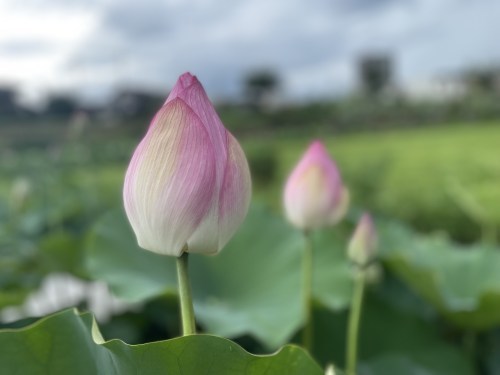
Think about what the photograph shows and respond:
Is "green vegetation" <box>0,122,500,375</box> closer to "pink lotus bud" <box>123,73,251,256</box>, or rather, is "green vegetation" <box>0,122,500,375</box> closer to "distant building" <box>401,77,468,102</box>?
"pink lotus bud" <box>123,73,251,256</box>

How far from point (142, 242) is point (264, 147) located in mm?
6430

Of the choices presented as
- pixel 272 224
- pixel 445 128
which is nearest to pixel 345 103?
pixel 445 128

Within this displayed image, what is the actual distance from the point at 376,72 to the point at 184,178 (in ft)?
72.6

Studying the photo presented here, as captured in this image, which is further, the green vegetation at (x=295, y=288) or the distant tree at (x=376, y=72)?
the distant tree at (x=376, y=72)

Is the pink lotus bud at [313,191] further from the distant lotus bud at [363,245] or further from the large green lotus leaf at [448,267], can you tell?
the large green lotus leaf at [448,267]

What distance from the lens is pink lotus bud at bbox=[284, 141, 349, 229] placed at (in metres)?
0.60

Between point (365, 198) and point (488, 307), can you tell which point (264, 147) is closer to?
point (365, 198)

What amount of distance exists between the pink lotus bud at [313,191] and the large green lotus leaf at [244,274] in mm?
199

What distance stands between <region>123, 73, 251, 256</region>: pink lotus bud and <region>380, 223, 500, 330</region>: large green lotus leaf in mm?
580

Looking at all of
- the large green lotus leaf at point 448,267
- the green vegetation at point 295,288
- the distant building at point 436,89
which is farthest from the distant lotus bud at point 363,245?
the distant building at point 436,89

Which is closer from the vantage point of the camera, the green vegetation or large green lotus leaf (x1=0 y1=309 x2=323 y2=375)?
large green lotus leaf (x1=0 y1=309 x2=323 y2=375)

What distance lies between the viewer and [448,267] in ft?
3.72

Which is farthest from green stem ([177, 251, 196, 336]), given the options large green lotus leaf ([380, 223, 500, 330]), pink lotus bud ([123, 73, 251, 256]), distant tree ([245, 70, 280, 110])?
distant tree ([245, 70, 280, 110])

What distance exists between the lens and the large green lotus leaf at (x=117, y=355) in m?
0.36
